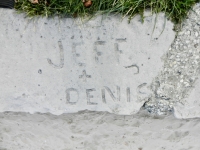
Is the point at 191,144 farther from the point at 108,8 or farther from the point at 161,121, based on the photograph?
the point at 108,8

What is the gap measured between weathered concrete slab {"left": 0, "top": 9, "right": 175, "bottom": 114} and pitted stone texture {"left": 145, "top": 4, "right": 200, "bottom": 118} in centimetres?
3

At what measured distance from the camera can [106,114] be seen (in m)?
1.64

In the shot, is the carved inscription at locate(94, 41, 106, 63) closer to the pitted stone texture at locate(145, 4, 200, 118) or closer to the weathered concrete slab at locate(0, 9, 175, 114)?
the weathered concrete slab at locate(0, 9, 175, 114)

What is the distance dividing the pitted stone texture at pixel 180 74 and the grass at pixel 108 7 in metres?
0.05

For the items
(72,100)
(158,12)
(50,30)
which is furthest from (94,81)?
(158,12)

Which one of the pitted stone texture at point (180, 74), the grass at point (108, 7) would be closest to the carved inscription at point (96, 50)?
the grass at point (108, 7)

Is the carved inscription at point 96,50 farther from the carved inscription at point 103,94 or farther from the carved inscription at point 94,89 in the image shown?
the carved inscription at point 103,94

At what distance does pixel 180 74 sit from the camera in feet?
4.77

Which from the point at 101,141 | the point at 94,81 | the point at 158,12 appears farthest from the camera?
the point at 101,141

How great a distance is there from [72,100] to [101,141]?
1.07 feet

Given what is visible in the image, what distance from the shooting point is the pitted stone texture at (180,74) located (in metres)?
1.39

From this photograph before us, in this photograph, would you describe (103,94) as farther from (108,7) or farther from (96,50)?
(108,7)

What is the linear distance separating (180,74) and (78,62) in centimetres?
40

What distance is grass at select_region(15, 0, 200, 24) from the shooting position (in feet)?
4.42
